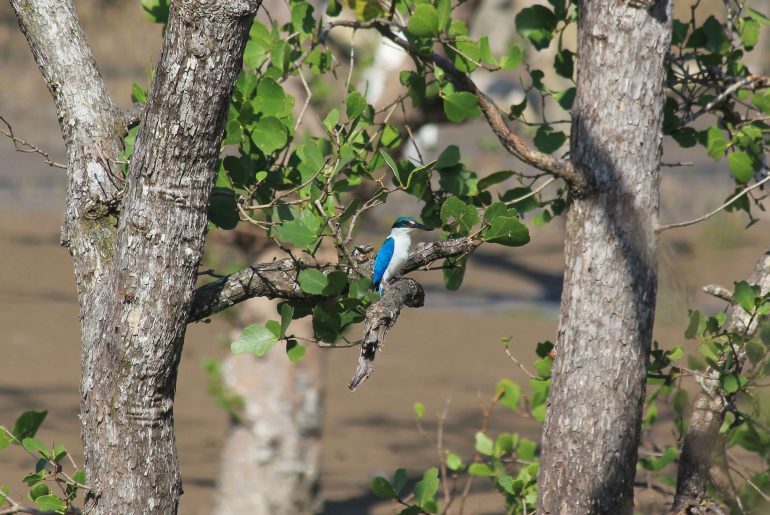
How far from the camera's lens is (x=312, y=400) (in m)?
7.24

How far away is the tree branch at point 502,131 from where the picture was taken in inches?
120

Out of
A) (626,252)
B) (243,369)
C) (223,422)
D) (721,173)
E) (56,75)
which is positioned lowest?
(223,422)

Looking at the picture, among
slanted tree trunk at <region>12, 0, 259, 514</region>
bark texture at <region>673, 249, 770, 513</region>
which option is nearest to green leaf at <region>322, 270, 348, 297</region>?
slanted tree trunk at <region>12, 0, 259, 514</region>

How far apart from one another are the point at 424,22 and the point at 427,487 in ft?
5.57

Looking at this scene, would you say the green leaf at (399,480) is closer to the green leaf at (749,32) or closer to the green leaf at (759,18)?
the green leaf at (749,32)

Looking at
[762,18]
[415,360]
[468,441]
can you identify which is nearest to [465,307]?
[415,360]

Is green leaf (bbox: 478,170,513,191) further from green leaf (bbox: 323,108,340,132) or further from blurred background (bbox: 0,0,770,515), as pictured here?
blurred background (bbox: 0,0,770,515)

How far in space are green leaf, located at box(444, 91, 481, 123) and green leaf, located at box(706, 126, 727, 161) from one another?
95 cm

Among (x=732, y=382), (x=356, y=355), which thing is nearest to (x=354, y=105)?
(x=732, y=382)

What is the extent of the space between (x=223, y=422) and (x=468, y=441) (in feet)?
8.10

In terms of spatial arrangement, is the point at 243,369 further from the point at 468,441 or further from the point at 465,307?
the point at 465,307

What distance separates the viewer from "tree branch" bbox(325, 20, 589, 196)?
306 centimetres

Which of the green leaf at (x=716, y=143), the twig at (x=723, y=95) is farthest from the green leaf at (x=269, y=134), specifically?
the green leaf at (x=716, y=143)

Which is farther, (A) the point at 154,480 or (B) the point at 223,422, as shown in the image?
(B) the point at 223,422
